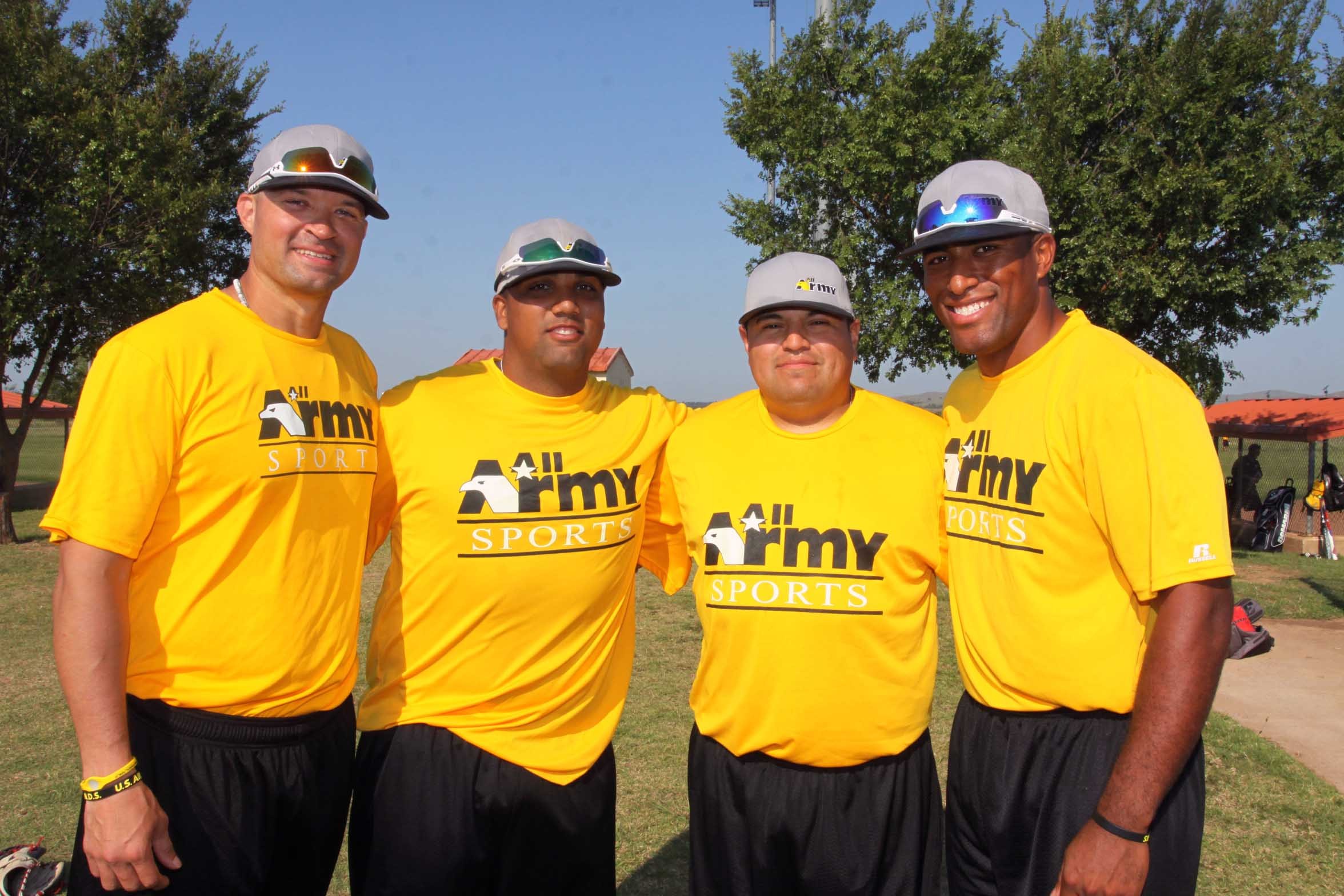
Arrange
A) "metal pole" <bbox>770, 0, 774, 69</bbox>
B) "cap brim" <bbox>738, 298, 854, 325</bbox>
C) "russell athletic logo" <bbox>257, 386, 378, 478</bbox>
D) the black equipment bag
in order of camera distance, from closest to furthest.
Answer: "russell athletic logo" <bbox>257, 386, 378, 478</bbox> → "cap brim" <bbox>738, 298, 854, 325</bbox> → the black equipment bag → "metal pole" <bbox>770, 0, 774, 69</bbox>

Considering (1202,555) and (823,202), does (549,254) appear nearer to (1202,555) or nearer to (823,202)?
(1202,555)

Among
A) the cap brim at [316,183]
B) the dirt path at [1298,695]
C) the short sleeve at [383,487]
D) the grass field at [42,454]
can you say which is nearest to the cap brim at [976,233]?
the cap brim at [316,183]

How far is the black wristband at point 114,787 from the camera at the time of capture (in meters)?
2.15

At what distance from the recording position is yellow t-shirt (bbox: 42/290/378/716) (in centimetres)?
223

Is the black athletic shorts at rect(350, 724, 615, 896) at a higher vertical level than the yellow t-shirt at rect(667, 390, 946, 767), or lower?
lower

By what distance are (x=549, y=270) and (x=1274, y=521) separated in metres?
15.6

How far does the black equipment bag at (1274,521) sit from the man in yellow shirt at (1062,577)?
577 inches

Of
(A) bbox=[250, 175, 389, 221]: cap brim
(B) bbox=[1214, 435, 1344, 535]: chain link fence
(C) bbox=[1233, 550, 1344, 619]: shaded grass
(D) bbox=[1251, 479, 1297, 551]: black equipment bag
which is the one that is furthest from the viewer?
(B) bbox=[1214, 435, 1344, 535]: chain link fence

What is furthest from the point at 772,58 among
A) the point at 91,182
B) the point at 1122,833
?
the point at 1122,833

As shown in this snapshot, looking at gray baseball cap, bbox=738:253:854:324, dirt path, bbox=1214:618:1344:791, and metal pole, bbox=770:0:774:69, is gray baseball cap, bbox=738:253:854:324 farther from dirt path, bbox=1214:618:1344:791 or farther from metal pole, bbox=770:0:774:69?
metal pole, bbox=770:0:774:69

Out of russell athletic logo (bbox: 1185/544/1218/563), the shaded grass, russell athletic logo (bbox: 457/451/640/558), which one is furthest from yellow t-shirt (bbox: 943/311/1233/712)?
the shaded grass

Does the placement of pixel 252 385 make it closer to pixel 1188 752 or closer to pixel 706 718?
pixel 706 718

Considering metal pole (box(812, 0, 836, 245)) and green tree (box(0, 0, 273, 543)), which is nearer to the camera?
green tree (box(0, 0, 273, 543))

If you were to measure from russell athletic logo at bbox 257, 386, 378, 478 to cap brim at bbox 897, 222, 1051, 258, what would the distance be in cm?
170
